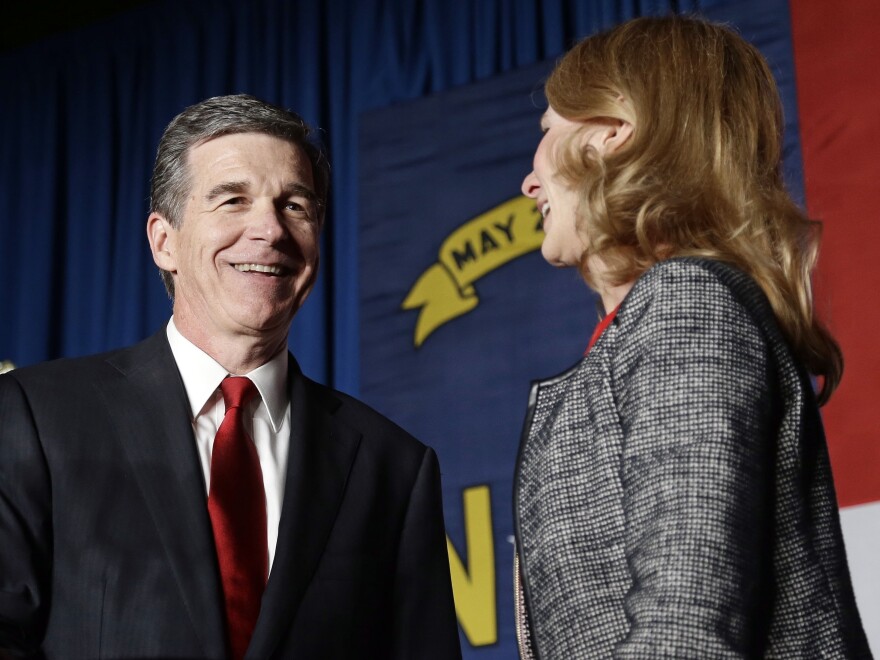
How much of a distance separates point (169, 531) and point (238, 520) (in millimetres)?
102

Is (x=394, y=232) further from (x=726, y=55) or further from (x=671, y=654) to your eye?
(x=671, y=654)

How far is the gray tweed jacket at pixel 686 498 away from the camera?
0.94 m

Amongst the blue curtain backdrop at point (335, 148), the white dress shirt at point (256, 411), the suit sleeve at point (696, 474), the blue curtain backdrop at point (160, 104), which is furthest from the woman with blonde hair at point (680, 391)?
the blue curtain backdrop at point (160, 104)

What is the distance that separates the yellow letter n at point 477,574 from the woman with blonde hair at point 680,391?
5.23ft

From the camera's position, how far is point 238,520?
1.61 metres

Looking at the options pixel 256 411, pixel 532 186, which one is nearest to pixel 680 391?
pixel 532 186

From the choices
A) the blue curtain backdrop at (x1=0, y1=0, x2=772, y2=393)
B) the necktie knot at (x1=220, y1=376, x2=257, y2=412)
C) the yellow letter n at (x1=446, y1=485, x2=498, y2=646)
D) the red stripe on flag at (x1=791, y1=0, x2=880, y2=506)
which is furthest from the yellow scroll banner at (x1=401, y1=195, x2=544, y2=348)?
the necktie knot at (x1=220, y1=376, x2=257, y2=412)

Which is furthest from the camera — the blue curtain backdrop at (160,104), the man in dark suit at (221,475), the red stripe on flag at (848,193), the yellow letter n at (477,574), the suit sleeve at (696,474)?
the blue curtain backdrop at (160,104)

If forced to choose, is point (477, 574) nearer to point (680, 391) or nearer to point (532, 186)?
point (532, 186)

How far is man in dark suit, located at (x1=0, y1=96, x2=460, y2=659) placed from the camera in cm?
149

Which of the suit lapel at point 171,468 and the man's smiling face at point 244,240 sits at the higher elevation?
the man's smiling face at point 244,240

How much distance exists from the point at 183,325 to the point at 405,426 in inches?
49.2

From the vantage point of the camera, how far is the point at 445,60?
130 inches

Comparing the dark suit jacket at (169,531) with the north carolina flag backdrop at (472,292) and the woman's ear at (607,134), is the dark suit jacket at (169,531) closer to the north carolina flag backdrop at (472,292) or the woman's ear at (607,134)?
the woman's ear at (607,134)
